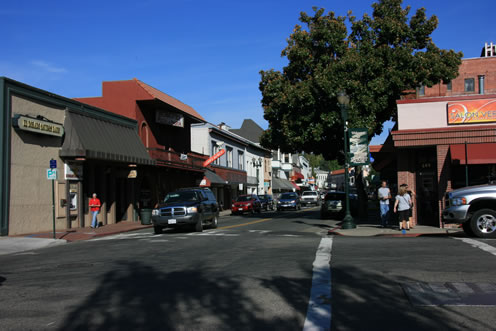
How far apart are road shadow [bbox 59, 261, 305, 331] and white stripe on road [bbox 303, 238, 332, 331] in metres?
0.16

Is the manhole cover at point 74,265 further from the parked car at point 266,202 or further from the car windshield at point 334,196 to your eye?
the parked car at point 266,202

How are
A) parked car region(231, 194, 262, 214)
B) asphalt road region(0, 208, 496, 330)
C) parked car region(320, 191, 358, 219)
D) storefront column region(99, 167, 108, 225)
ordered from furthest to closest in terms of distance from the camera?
parked car region(231, 194, 262, 214)
parked car region(320, 191, 358, 219)
storefront column region(99, 167, 108, 225)
asphalt road region(0, 208, 496, 330)

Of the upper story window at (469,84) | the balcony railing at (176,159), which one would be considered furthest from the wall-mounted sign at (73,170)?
the upper story window at (469,84)

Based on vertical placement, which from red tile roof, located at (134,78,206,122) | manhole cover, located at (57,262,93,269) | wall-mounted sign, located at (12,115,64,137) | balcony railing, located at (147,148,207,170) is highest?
red tile roof, located at (134,78,206,122)

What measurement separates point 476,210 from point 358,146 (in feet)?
20.6

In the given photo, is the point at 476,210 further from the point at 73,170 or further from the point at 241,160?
the point at 241,160

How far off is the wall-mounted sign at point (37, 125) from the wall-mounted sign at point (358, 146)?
42.5ft

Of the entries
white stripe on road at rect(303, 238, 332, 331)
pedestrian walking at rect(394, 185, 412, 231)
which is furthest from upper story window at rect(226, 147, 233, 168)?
white stripe on road at rect(303, 238, 332, 331)

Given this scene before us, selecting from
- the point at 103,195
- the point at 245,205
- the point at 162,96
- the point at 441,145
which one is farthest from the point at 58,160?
the point at 245,205

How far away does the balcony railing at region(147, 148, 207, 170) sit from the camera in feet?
103

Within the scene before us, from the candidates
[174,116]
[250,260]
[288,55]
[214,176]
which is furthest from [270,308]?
[214,176]

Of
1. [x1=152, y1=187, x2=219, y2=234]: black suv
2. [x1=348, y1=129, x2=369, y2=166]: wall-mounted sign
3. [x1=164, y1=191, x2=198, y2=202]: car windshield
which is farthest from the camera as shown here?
[x1=164, y1=191, x2=198, y2=202]: car windshield

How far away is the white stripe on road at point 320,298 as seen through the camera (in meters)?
5.30

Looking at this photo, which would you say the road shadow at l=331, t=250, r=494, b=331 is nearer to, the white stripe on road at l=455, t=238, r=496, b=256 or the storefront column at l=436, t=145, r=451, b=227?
the white stripe on road at l=455, t=238, r=496, b=256
